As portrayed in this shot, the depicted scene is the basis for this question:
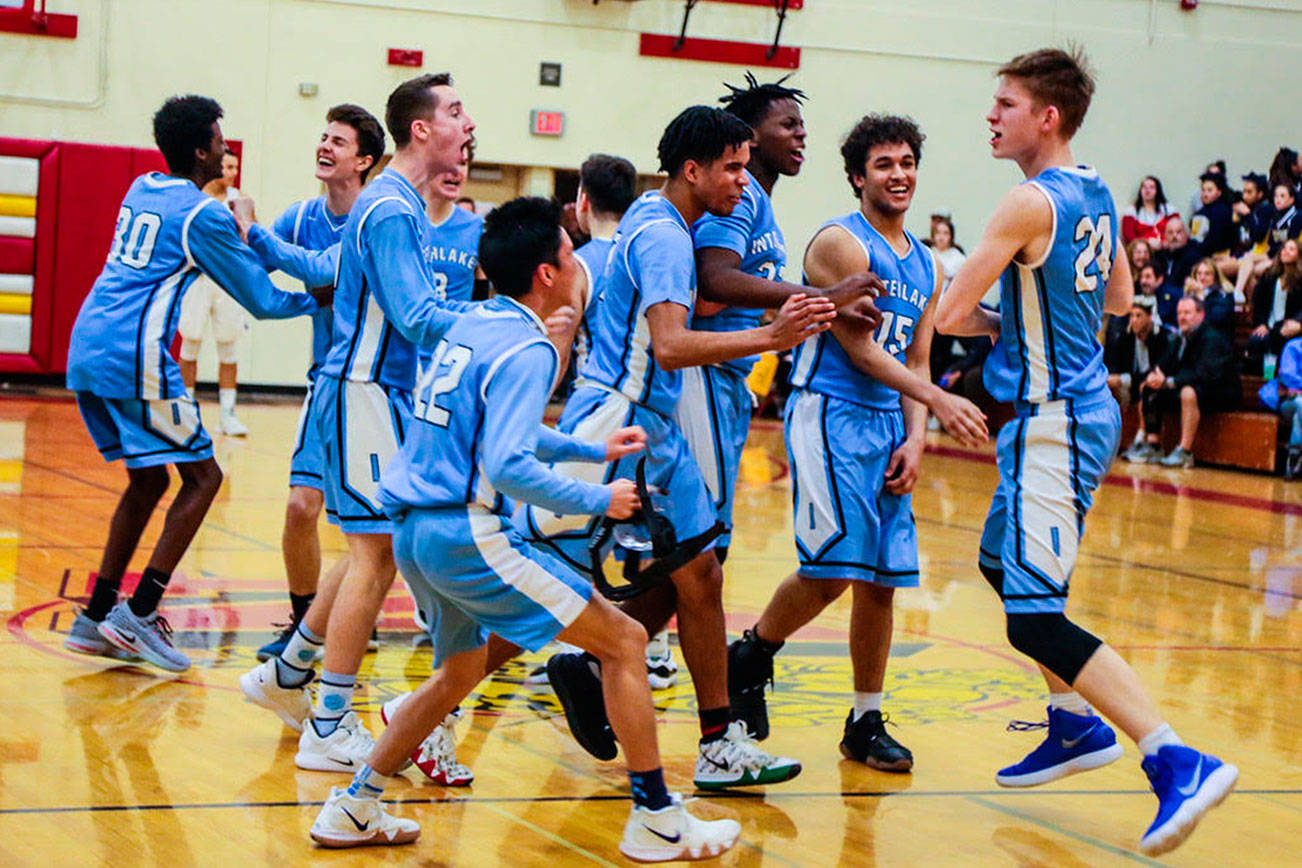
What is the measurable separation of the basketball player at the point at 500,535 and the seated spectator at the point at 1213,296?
12.3m

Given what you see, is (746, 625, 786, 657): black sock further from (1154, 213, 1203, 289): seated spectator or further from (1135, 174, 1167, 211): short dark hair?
(1135, 174, 1167, 211): short dark hair

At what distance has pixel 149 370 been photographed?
515 centimetres

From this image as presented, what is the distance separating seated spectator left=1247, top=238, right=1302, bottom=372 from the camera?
14.5 metres

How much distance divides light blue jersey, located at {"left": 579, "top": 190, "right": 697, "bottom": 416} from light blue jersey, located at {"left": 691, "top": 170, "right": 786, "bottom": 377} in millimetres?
99

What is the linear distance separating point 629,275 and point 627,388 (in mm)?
291

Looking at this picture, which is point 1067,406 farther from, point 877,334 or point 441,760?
point 441,760

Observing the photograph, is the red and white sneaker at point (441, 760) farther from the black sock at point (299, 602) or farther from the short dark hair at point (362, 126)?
the short dark hair at point (362, 126)

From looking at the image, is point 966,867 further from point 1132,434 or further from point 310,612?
point 1132,434

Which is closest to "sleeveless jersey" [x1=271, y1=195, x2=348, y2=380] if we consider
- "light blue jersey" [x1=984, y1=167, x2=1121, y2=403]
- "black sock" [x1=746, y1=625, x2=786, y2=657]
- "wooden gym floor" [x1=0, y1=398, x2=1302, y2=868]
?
"wooden gym floor" [x1=0, y1=398, x2=1302, y2=868]

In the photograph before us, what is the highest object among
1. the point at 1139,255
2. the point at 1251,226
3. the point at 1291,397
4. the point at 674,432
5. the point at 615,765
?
the point at 1251,226

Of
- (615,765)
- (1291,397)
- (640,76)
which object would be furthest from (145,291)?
(640,76)

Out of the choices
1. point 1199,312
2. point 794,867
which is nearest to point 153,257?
point 794,867

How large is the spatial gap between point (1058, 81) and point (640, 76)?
12.9 meters

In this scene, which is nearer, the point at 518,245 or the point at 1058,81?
the point at 518,245
